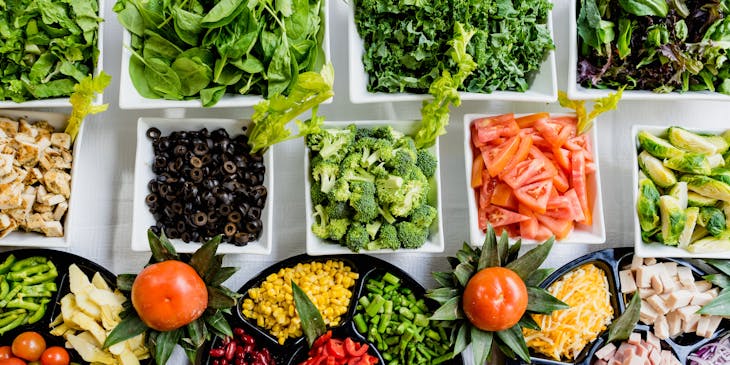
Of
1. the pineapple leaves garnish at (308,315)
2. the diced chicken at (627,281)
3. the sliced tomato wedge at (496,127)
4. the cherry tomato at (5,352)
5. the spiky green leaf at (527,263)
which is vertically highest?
the sliced tomato wedge at (496,127)

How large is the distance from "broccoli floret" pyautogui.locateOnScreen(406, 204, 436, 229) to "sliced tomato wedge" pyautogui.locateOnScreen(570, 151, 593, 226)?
0.55 m

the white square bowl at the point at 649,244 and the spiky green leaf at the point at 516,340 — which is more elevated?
the white square bowl at the point at 649,244

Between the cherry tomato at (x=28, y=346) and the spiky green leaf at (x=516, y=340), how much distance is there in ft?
5.50

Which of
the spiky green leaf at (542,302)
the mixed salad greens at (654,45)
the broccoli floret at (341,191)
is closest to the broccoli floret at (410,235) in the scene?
the broccoli floret at (341,191)

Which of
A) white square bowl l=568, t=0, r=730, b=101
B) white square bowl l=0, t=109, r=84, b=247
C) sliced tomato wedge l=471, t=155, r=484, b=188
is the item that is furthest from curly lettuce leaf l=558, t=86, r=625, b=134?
white square bowl l=0, t=109, r=84, b=247

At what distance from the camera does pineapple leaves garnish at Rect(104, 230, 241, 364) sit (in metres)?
2.42

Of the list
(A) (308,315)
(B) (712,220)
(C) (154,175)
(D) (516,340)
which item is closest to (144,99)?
(C) (154,175)

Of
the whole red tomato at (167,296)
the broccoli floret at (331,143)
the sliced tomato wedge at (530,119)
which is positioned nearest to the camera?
the whole red tomato at (167,296)

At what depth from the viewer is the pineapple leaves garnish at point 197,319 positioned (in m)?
2.42

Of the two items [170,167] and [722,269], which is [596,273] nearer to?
[722,269]

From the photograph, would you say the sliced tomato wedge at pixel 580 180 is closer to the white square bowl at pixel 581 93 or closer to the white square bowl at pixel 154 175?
the white square bowl at pixel 581 93

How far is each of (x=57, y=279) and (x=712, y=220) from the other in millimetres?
2451

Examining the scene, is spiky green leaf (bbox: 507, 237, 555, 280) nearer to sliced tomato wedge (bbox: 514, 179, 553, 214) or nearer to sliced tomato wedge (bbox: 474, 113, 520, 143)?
sliced tomato wedge (bbox: 514, 179, 553, 214)

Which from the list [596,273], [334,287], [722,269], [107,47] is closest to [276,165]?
[334,287]
